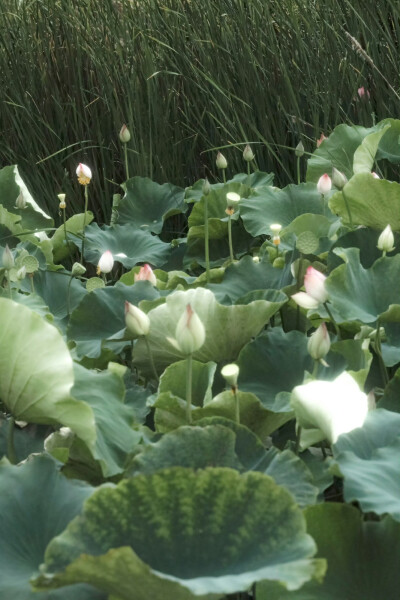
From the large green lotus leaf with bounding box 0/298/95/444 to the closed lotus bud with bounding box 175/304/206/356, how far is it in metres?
0.12

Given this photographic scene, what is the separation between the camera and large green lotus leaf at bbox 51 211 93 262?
7.32 feet

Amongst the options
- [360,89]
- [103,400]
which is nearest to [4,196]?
[360,89]

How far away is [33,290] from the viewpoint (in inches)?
65.9

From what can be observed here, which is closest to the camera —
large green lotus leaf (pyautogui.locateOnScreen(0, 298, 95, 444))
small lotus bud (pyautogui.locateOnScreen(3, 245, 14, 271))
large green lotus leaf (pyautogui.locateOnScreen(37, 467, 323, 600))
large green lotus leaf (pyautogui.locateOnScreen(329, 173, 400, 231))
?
large green lotus leaf (pyautogui.locateOnScreen(37, 467, 323, 600))

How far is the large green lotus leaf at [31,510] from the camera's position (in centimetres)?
83

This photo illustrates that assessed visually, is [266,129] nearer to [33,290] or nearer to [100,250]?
[100,250]

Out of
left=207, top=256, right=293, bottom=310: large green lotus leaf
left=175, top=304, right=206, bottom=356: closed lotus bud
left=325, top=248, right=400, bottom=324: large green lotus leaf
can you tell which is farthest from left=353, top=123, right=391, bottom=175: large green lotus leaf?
left=175, top=304, right=206, bottom=356: closed lotus bud

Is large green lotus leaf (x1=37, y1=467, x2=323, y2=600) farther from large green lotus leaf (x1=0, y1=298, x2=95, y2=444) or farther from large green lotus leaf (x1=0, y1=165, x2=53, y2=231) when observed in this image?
large green lotus leaf (x1=0, y1=165, x2=53, y2=231)

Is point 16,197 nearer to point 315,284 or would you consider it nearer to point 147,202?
point 147,202

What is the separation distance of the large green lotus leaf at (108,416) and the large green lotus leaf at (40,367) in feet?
0.15

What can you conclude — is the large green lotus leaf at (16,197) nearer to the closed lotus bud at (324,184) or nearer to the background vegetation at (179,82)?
the background vegetation at (179,82)

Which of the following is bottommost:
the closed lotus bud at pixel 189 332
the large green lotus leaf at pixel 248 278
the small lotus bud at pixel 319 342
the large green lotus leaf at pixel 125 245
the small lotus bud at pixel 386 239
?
the large green lotus leaf at pixel 125 245

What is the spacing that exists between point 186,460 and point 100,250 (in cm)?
132

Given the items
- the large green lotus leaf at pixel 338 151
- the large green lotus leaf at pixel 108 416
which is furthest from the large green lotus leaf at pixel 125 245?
the large green lotus leaf at pixel 108 416
